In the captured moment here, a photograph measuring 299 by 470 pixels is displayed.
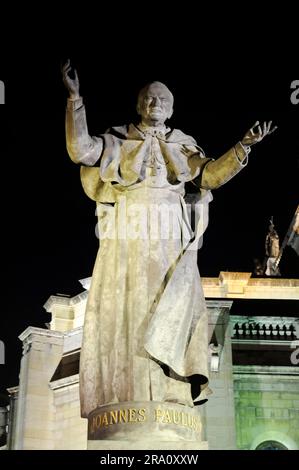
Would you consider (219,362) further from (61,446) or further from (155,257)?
(155,257)

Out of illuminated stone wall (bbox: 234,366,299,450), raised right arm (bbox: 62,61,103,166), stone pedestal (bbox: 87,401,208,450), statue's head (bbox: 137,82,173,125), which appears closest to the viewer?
stone pedestal (bbox: 87,401,208,450)

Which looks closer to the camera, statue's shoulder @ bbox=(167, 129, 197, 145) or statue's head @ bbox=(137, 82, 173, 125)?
statue's head @ bbox=(137, 82, 173, 125)

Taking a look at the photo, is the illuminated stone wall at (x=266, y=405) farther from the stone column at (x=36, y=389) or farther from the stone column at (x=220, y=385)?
the stone column at (x=36, y=389)

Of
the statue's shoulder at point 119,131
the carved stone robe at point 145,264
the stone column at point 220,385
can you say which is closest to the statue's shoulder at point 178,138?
the carved stone robe at point 145,264

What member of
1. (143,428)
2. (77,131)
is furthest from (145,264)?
(143,428)

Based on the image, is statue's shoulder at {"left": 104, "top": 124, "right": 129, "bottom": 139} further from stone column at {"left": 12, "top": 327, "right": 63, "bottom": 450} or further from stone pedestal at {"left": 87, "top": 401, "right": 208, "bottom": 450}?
stone column at {"left": 12, "top": 327, "right": 63, "bottom": 450}

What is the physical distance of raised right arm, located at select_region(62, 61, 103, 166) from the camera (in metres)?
6.29

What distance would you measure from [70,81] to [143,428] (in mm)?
2905

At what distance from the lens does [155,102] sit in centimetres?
712

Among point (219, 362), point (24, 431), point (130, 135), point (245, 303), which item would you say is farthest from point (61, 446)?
point (130, 135)

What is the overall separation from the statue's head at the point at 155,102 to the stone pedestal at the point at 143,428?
2768 mm

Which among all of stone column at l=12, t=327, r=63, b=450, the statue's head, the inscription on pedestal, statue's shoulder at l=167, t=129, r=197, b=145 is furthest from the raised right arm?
stone column at l=12, t=327, r=63, b=450

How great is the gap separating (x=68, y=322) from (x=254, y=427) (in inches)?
302

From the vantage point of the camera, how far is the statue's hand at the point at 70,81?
6.19 m
